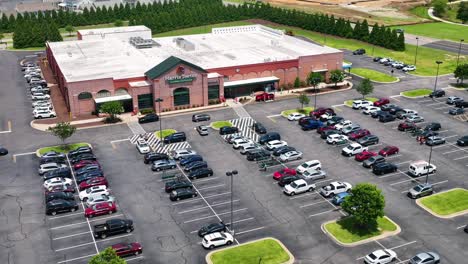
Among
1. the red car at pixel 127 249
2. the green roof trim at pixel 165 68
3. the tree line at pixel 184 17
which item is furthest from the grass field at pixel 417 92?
the red car at pixel 127 249

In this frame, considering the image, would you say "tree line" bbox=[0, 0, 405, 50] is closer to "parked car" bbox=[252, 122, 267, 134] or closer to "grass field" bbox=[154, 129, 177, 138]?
"parked car" bbox=[252, 122, 267, 134]

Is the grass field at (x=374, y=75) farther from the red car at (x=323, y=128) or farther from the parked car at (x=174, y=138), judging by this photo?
the parked car at (x=174, y=138)


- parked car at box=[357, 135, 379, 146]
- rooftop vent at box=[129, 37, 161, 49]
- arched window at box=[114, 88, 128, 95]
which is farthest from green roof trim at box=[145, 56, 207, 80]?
parked car at box=[357, 135, 379, 146]

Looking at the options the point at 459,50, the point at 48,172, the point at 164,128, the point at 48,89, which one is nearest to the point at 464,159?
the point at 164,128

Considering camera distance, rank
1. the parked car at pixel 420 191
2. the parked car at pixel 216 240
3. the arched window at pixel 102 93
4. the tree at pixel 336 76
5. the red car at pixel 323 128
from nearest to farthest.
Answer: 1. the parked car at pixel 216 240
2. the parked car at pixel 420 191
3. the red car at pixel 323 128
4. the arched window at pixel 102 93
5. the tree at pixel 336 76

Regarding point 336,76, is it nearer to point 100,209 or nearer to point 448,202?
point 448,202

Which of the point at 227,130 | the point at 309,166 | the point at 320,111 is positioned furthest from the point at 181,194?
the point at 320,111

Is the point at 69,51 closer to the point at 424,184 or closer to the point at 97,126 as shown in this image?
the point at 97,126
